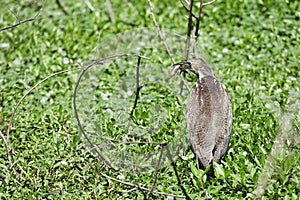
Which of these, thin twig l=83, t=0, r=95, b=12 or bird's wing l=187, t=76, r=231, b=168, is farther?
thin twig l=83, t=0, r=95, b=12

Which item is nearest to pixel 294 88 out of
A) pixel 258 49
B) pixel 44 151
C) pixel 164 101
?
pixel 258 49

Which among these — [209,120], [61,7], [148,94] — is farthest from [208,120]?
[61,7]

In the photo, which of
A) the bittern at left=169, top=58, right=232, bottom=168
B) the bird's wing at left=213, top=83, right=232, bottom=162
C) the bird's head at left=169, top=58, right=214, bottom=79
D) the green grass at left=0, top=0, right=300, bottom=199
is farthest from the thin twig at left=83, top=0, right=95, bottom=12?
the bird's wing at left=213, top=83, right=232, bottom=162

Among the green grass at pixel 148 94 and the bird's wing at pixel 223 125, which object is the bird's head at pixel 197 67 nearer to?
the bird's wing at pixel 223 125

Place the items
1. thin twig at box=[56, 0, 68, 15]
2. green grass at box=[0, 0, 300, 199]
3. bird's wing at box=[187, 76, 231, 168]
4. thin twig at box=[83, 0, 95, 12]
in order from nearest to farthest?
bird's wing at box=[187, 76, 231, 168], green grass at box=[0, 0, 300, 199], thin twig at box=[83, 0, 95, 12], thin twig at box=[56, 0, 68, 15]

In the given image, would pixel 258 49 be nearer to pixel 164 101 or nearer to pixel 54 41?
pixel 164 101

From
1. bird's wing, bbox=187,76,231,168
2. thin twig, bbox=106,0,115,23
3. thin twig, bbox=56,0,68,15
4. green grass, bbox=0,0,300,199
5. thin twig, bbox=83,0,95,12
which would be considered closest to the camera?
bird's wing, bbox=187,76,231,168

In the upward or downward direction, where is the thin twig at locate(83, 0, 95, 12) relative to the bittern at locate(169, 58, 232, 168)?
upward

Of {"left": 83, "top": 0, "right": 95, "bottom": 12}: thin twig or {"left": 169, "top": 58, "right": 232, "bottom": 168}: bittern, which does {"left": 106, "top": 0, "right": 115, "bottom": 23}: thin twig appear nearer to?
{"left": 83, "top": 0, "right": 95, "bottom": 12}: thin twig
